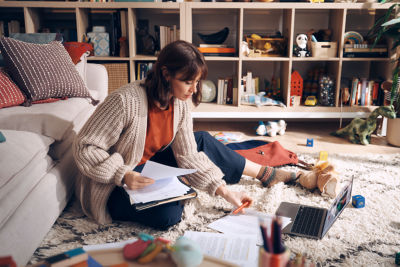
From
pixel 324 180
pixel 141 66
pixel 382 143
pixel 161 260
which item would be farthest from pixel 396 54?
pixel 161 260

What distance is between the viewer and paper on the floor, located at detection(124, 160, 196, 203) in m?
1.32

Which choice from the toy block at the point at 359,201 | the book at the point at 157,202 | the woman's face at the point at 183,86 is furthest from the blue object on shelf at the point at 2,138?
the toy block at the point at 359,201

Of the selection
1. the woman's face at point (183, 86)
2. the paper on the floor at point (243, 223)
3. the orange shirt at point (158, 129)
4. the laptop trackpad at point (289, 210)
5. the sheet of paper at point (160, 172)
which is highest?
the woman's face at point (183, 86)

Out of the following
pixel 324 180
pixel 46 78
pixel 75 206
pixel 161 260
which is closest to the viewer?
pixel 161 260

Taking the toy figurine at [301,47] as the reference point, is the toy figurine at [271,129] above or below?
below

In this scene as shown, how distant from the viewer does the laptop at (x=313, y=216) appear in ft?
4.74

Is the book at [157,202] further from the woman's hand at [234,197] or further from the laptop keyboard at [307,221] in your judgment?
the laptop keyboard at [307,221]

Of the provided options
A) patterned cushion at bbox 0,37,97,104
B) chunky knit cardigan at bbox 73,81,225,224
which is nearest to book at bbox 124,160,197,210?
chunky knit cardigan at bbox 73,81,225,224

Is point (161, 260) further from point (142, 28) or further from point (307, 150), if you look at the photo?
point (142, 28)

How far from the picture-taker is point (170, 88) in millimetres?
1458

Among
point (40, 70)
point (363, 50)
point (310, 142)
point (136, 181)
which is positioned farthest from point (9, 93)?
point (363, 50)

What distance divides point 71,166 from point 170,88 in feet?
2.10

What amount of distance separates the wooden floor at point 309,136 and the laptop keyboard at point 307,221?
3.39 ft

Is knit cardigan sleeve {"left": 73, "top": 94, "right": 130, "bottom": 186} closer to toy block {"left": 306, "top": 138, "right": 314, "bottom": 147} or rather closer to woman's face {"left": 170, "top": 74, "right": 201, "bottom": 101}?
woman's face {"left": 170, "top": 74, "right": 201, "bottom": 101}
